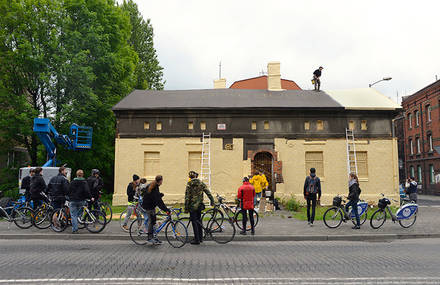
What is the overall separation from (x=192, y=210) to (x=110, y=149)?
1601 cm

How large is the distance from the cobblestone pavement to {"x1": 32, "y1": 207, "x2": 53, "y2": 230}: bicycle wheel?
2161 millimetres

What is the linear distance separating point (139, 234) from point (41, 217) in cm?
478

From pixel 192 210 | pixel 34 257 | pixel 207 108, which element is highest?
pixel 207 108

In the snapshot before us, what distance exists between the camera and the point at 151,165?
790 inches

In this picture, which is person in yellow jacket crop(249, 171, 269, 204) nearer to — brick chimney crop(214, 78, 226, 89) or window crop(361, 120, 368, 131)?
window crop(361, 120, 368, 131)

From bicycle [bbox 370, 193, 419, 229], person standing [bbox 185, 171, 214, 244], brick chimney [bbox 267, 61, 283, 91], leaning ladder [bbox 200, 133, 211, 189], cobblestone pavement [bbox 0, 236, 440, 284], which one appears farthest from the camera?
brick chimney [bbox 267, 61, 283, 91]

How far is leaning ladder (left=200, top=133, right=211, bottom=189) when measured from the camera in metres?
19.5

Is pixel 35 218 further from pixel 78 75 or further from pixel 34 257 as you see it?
pixel 78 75

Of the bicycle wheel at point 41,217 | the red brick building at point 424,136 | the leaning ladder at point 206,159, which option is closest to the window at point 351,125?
the leaning ladder at point 206,159

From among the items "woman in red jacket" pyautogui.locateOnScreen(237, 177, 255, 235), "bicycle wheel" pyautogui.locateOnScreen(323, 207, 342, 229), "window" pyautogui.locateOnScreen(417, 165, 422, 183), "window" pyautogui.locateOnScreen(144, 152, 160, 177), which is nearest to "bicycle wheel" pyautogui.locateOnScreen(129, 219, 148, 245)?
"woman in red jacket" pyautogui.locateOnScreen(237, 177, 255, 235)

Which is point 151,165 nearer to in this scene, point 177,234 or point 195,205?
point 195,205

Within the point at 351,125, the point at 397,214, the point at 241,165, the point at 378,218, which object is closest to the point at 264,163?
the point at 241,165

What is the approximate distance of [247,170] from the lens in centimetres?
1956

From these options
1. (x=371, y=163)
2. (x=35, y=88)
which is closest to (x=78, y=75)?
(x=35, y=88)
